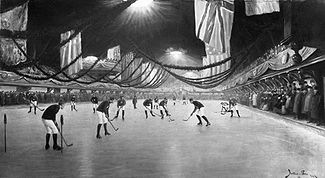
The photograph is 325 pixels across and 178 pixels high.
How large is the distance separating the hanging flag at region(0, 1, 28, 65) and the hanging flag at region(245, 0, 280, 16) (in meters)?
2.62

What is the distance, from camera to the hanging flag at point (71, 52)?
3.26 meters

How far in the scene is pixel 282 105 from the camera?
416cm

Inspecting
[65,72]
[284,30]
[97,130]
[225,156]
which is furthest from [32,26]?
[284,30]

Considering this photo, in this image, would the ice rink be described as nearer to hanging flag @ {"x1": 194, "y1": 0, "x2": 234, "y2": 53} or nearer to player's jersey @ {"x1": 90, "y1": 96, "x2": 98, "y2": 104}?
player's jersey @ {"x1": 90, "y1": 96, "x2": 98, "y2": 104}

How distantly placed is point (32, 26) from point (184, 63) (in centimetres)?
181

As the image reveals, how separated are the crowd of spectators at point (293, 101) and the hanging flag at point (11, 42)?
8.80 feet

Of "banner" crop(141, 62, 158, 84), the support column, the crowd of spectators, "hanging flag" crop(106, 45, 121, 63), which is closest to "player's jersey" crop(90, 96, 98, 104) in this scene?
"hanging flag" crop(106, 45, 121, 63)

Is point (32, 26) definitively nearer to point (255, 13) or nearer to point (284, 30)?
point (255, 13)

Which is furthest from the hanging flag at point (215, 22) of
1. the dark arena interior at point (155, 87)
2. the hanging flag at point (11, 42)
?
the hanging flag at point (11, 42)

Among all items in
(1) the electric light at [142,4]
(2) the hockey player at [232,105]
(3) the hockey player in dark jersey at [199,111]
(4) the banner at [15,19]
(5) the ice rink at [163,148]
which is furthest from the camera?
(2) the hockey player at [232,105]

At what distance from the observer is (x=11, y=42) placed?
126 inches

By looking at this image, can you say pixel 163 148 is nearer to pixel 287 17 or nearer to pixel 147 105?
pixel 147 105

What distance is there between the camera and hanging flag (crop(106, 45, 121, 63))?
11.6 feet

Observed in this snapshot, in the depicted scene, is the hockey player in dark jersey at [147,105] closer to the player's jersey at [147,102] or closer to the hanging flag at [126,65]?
the player's jersey at [147,102]
